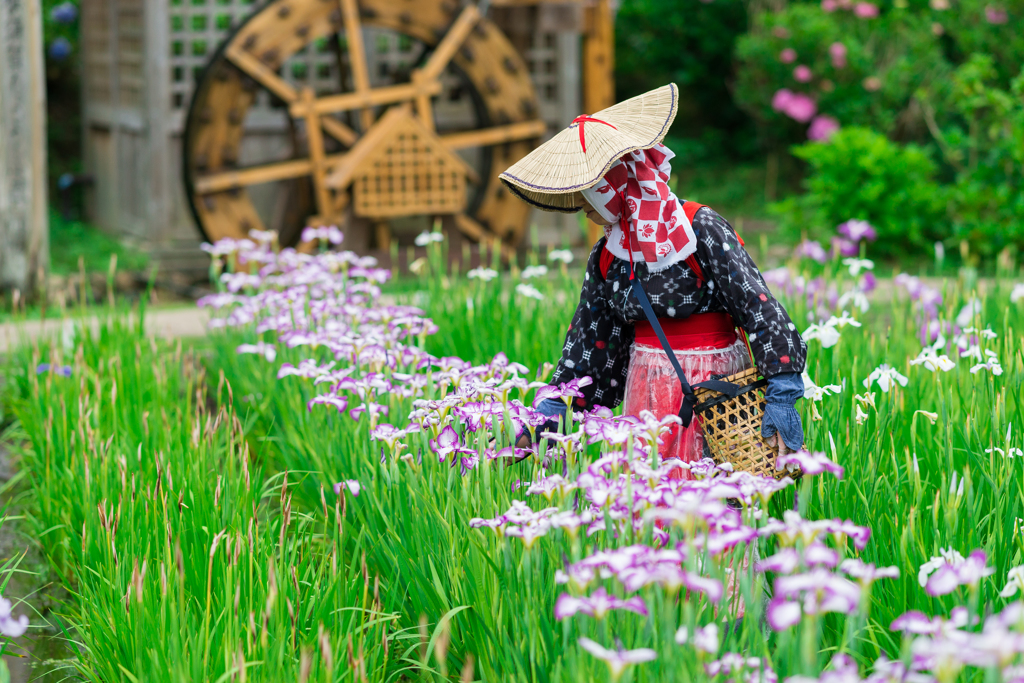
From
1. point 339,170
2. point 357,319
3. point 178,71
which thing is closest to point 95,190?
point 178,71

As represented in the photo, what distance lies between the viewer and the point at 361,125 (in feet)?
27.1

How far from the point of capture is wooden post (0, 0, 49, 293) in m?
6.30

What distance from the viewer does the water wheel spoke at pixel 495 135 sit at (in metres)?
8.40

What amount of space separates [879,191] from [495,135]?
2.85 meters

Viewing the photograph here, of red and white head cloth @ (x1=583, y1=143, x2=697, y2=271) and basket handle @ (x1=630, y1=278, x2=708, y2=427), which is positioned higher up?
red and white head cloth @ (x1=583, y1=143, x2=697, y2=271)

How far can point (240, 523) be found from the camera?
261 centimetres

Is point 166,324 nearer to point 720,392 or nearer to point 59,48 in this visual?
point 720,392

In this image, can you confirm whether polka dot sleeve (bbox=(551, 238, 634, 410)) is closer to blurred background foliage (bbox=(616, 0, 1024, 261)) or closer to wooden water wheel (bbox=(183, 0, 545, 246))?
blurred background foliage (bbox=(616, 0, 1024, 261))

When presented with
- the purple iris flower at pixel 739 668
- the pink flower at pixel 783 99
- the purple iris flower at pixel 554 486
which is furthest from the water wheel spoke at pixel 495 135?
the purple iris flower at pixel 739 668

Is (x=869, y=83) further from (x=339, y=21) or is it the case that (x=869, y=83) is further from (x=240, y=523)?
(x=240, y=523)

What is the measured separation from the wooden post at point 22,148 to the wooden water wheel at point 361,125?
1263mm

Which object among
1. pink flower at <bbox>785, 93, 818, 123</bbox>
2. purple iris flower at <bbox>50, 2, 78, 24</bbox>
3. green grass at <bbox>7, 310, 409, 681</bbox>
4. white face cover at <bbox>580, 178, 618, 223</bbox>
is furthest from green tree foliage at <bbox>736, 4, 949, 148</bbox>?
white face cover at <bbox>580, 178, 618, 223</bbox>

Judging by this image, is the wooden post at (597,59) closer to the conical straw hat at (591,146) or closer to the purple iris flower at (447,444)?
the conical straw hat at (591,146)

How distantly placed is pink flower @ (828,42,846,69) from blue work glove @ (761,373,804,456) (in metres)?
9.26
